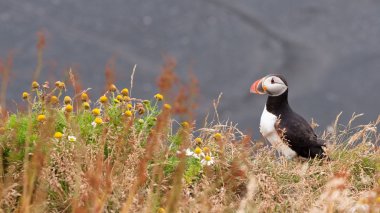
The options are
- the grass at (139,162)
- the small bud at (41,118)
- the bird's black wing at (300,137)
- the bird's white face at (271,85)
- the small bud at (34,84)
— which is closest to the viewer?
the grass at (139,162)

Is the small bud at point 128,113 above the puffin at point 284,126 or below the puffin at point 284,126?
below

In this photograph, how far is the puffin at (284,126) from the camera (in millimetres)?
6199

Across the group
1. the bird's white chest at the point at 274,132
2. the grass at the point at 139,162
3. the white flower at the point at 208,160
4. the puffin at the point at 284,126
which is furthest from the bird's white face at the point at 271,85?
the white flower at the point at 208,160

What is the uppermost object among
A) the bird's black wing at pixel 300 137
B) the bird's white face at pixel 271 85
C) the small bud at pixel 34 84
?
the bird's white face at pixel 271 85

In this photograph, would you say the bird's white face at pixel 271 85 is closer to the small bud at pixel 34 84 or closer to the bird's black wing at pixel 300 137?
the bird's black wing at pixel 300 137

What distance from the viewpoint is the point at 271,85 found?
637 cm

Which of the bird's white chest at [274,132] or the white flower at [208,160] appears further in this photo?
the bird's white chest at [274,132]

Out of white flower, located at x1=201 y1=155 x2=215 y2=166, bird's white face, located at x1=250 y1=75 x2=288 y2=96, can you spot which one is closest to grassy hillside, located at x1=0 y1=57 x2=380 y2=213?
white flower, located at x1=201 y1=155 x2=215 y2=166

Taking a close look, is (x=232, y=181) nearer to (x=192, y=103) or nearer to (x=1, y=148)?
(x=1, y=148)

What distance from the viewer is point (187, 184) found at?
506 cm

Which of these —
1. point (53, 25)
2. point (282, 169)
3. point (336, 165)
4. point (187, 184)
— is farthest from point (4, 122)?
point (53, 25)

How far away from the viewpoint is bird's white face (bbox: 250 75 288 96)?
20.9 feet

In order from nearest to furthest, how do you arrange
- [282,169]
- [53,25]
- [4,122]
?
1. [4,122]
2. [282,169]
3. [53,25]

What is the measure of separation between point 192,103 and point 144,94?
62.4ft
